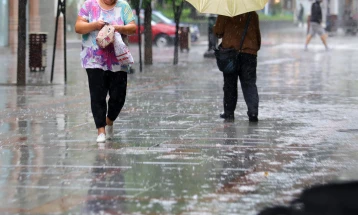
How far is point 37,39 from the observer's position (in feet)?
66.6

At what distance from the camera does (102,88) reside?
918 centimetres

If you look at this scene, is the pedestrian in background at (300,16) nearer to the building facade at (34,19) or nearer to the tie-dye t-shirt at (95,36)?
the building facade at (34,19)

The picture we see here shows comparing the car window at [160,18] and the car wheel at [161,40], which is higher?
the car window at [160,18]

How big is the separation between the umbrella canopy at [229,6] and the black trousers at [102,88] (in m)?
1.71

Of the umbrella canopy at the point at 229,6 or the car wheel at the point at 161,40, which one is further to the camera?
the car wheel at the point at 161,40

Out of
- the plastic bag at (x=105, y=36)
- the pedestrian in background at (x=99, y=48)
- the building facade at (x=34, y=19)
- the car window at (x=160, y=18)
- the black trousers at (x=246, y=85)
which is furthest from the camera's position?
the car window at (x=160, y=18)

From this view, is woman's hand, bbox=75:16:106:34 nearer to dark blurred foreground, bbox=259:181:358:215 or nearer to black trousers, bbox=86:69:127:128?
black trousers, bbox=86:69:127:128

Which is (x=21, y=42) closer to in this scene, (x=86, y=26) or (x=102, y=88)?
(x=102, y=88)

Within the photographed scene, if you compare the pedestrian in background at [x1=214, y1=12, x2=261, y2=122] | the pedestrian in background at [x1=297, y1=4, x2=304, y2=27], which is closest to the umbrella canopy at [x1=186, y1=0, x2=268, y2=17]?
the pedestrian in background at [x1=214, y1=12, x2=261, y2=122]

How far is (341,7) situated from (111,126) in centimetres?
4901

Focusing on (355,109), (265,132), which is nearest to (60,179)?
(265,132)

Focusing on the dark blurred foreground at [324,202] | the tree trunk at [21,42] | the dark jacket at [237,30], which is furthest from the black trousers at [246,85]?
the tree trunk at [21,42]

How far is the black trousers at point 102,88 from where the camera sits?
359 inches

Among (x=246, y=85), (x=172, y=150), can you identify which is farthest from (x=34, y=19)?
(x=172, y=150)
